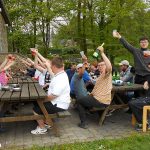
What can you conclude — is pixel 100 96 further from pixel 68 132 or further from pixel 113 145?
pixel 113 145

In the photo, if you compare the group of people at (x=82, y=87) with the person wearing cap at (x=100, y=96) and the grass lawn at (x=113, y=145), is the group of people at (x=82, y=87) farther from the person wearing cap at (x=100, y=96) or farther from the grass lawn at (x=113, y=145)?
the grass lawn at (x=113, y=145)

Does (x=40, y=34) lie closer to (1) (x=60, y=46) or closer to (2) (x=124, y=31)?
(1) (x=60, y=46)

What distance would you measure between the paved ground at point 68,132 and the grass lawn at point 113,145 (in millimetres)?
335

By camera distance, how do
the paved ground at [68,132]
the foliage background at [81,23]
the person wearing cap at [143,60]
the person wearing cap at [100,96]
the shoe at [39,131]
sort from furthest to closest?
1. the foliage background at [81,23]
2. the person wearing cap at [143,60]
3. the person wearing cap at [100,96]
4. the shoe at [39,131]
5. the paved ground at [68,132]

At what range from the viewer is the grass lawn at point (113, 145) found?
5637mm

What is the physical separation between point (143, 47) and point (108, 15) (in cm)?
1554

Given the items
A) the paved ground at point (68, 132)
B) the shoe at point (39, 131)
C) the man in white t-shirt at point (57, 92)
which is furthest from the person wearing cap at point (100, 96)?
the shoe at point (39, 131)

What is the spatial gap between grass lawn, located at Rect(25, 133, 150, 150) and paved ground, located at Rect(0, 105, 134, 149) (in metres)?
0.34

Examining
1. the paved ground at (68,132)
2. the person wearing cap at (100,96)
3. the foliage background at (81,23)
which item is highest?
the foliage background at (81,23)

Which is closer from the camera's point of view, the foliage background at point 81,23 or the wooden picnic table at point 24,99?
the wooden picnic table at point 24,99

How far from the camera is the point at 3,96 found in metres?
6.12

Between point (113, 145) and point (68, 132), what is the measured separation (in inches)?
51.0

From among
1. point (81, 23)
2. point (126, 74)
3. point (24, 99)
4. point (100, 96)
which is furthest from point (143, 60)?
point (81, 23)

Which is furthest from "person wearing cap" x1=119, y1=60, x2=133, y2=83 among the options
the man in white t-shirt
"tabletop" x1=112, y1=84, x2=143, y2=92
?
the man in white t-shirt
